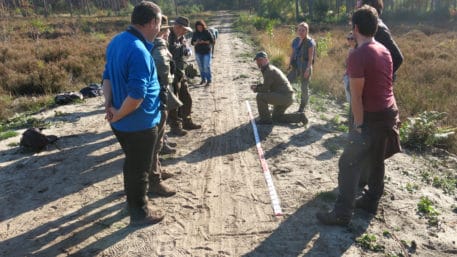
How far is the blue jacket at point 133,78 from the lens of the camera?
332 cm

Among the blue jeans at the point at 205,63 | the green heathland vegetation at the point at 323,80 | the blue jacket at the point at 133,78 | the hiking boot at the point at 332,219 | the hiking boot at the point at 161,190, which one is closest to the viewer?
the blue jacket at the point at 133,78

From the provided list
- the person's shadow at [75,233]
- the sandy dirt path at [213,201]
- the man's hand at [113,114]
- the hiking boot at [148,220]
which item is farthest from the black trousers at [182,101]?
the man's hand at [113,114]

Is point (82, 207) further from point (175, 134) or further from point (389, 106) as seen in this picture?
point (389, 106)

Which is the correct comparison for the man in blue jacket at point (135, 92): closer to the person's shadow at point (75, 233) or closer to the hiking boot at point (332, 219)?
the person's shadow at point (75, 233)

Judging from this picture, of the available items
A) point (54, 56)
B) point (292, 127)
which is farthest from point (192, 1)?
point (292, 127)

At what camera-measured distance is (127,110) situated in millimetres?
3418

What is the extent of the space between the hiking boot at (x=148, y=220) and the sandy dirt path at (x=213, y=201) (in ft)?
0.24

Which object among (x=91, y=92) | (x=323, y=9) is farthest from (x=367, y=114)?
(x=323, y=9)

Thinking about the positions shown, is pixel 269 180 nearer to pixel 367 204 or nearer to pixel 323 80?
pixel 367 204

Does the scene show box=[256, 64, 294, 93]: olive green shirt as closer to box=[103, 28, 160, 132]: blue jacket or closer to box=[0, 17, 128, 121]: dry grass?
box=[103, 28, 160, 132]: blue jacket

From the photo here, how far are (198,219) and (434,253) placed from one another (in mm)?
2428

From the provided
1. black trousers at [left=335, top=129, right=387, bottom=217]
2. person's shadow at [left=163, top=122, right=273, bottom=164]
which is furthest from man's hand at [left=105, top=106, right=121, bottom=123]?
person's shadow at [left=163, top=122, right=273, bottom=164]

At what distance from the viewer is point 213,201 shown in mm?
4699

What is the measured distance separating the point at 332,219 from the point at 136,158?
212 centimetres
